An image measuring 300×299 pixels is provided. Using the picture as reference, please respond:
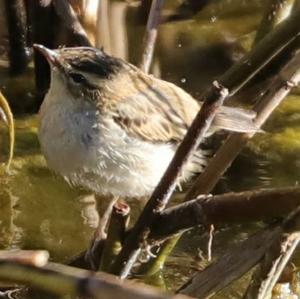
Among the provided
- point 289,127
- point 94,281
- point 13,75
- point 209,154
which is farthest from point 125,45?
point 94,281

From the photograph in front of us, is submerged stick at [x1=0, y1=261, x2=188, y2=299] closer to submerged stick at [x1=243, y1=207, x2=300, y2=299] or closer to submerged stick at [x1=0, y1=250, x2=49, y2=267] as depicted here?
submerged stick at [x1=0, y1=250, x2=49, y2=267]

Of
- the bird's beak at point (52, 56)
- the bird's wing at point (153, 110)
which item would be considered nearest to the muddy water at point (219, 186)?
the bird's wing at point (153, 110)

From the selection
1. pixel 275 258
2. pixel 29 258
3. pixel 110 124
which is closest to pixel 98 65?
pixel 110 124

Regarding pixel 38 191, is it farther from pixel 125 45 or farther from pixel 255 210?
pixel 255 210

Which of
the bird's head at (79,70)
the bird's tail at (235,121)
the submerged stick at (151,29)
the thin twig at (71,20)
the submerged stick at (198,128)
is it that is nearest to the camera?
the submerged stick at (198,128)

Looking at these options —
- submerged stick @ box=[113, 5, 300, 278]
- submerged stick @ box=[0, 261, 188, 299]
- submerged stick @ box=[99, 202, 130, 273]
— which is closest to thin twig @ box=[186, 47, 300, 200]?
submerged stick @ box=[113, 5, 300, 278]

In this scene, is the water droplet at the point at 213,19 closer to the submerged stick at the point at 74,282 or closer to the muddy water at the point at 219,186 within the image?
the muddy water at the point at 219,186
